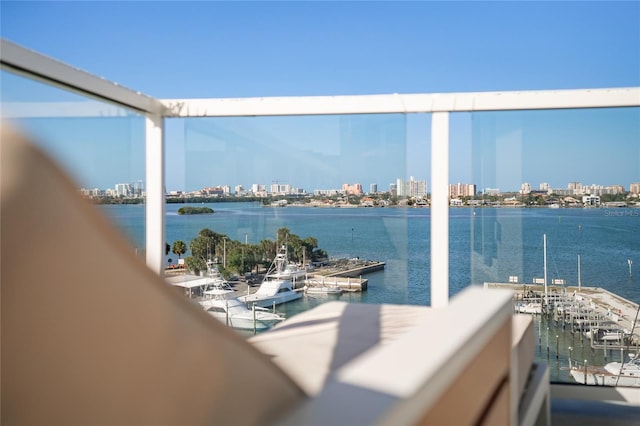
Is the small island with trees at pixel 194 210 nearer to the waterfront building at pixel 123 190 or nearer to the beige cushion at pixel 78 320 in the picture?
the waterfront building at pixel 123 190

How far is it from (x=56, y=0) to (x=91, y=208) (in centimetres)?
3058

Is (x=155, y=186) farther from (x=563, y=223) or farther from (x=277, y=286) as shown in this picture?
(x=563, y=223)

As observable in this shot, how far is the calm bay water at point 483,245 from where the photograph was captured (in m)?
3.16

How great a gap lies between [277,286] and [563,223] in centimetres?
191

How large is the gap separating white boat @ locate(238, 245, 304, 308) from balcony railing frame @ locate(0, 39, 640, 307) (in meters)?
0.76

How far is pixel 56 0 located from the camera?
26234 millimetres

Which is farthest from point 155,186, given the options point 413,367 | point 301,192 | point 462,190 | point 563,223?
point 413,367

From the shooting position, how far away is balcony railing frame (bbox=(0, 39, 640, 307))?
3.09 meters

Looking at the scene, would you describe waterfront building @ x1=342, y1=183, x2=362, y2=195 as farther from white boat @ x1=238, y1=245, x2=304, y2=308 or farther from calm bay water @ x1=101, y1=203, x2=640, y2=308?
white boat @ x1=238, y1=245, x2=304, y2=308

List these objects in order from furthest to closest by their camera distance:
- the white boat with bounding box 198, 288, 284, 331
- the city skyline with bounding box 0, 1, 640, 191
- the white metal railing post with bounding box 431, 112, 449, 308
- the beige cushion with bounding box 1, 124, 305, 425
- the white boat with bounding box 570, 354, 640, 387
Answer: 1. the city skyline with bounding box 0, 1, 640, 191
2. the white boat with bounding box 198, 288, 284, 331
3. the white metal railing post with bounding box 431, 112, 449, 308
4. the white boat with bounding box 570, 354, 640, 387
5. the beige cushion with bounding box 1, 124, 305, 425

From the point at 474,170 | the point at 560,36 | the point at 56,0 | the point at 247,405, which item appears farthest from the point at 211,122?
the point at 56,0

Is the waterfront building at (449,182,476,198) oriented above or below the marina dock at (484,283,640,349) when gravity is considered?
above

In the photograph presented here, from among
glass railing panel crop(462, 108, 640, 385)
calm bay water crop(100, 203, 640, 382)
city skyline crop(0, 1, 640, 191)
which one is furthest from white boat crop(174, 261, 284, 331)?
city skyline crop(0, 1, 640, 191)

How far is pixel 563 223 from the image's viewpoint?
3.27 meters
